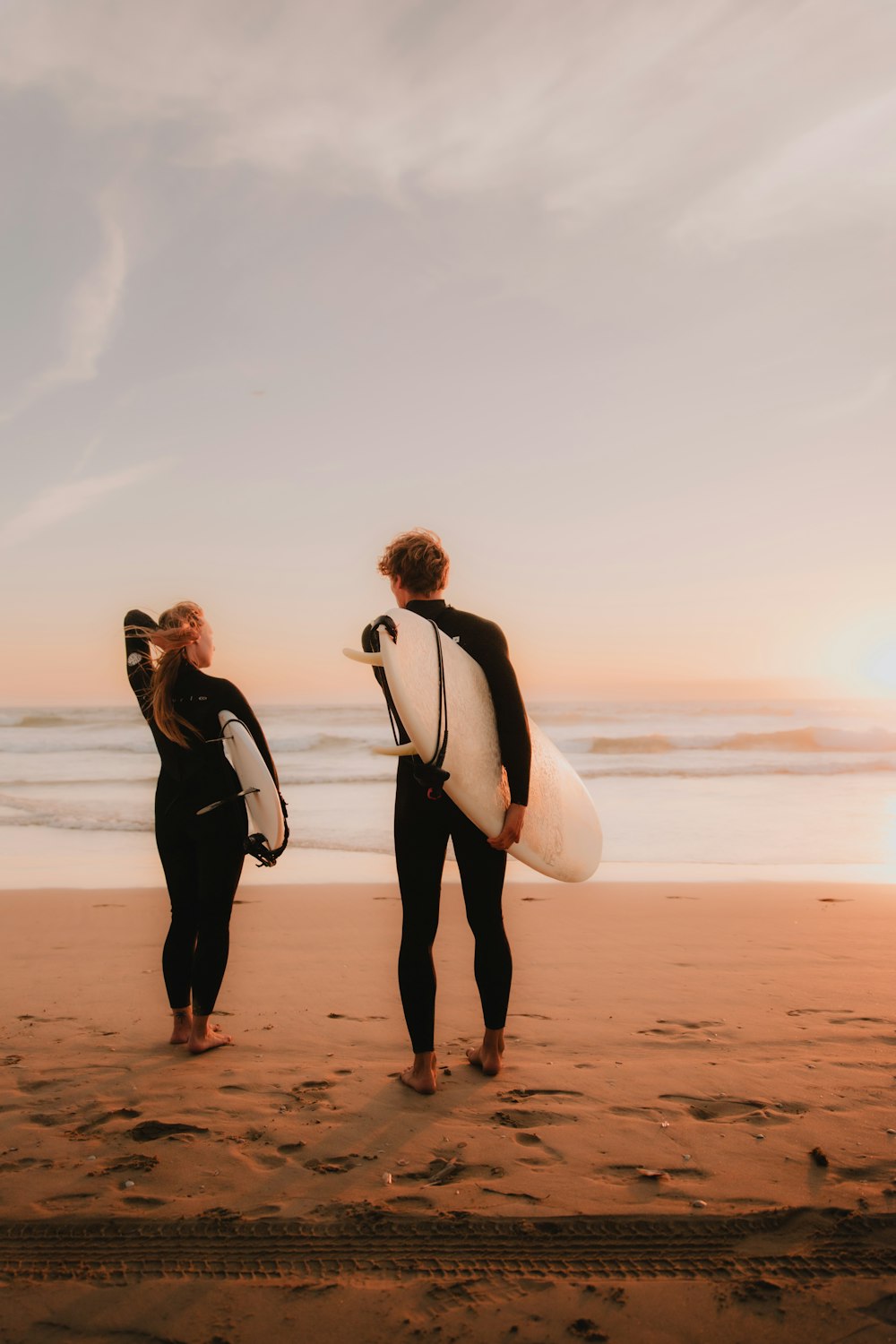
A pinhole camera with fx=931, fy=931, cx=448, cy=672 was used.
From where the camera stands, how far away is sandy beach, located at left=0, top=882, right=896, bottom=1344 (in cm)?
195

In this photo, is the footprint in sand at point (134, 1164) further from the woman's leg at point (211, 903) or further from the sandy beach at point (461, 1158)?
the woman's leg at point (211, 903)

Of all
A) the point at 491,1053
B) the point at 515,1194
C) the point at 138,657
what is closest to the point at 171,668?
the point at 138,657

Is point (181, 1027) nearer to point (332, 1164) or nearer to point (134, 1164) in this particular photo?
point (134, 1164)

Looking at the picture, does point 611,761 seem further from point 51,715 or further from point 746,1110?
point 51,715

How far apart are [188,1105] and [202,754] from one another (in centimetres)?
122

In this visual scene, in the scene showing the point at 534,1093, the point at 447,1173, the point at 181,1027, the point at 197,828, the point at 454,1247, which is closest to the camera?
the point at 454,1247

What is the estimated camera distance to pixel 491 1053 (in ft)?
10.6

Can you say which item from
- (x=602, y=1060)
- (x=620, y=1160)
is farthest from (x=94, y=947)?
(x=620, y=1160)

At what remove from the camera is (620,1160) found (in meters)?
2.56

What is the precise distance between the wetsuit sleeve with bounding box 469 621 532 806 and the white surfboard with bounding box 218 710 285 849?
97 centimetres

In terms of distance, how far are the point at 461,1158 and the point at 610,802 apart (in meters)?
11.0

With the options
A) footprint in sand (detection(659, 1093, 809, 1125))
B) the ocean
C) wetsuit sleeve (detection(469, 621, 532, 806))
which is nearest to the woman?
wetsuit sleeve (detection(469, 621, 532, 806))

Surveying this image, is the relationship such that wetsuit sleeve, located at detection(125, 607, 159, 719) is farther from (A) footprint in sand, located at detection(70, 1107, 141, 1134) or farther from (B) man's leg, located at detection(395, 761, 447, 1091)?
(A) footprint in sand, located at detection(70, 1107, 141, 1134)

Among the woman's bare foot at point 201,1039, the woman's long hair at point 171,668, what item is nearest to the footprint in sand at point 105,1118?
the woman's bare foot at point 201,1039
